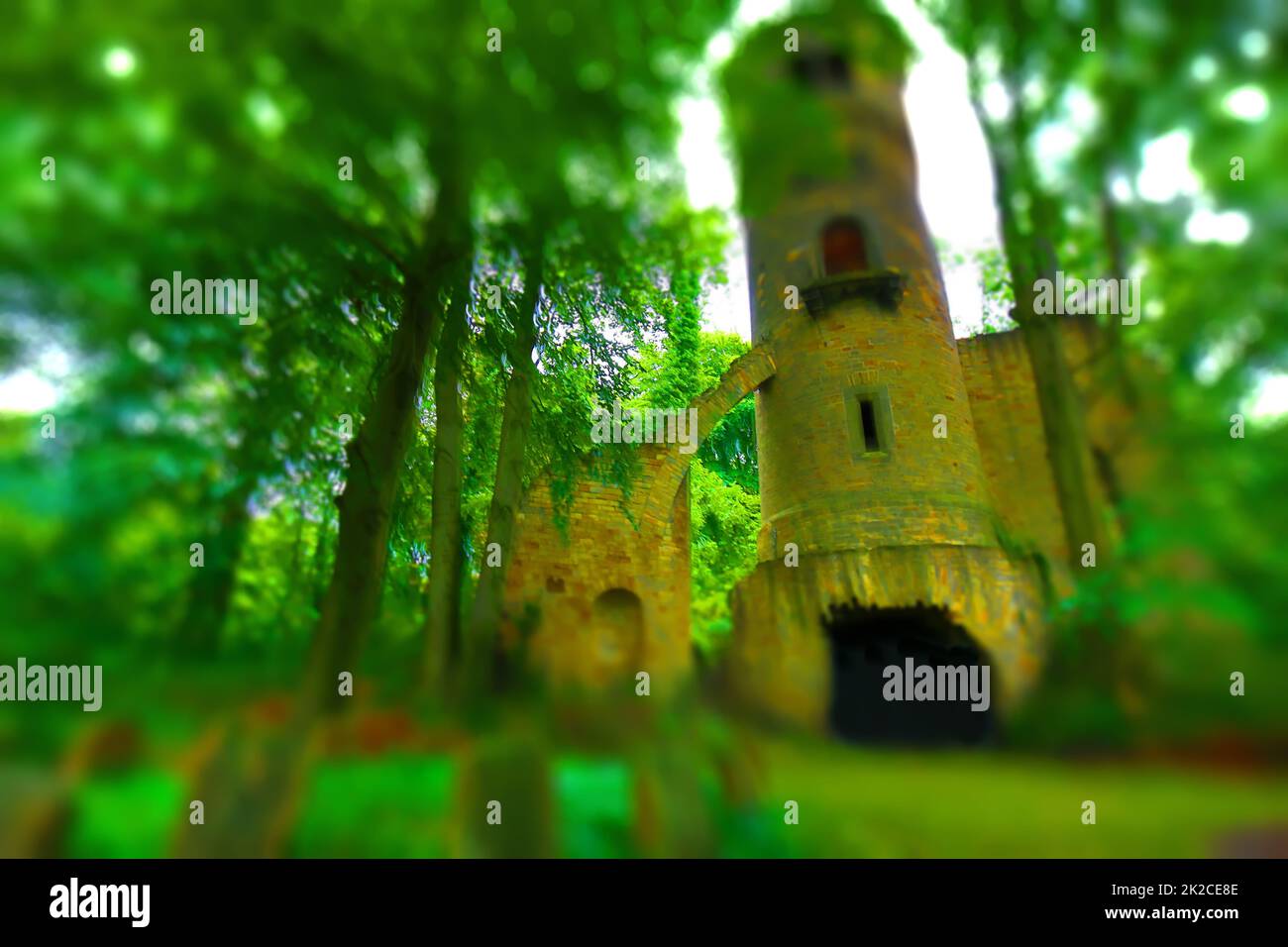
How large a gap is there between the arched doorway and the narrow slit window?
3961 millimetres

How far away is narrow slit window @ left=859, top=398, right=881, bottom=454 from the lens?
10.3m

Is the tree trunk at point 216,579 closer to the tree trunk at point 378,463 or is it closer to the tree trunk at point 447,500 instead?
the tree trunk at point 378,463

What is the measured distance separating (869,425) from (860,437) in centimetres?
29

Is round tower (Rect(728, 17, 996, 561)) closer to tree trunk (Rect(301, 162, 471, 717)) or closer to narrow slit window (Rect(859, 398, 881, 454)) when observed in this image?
narrow slit window (Rect(859, 398, 881, 454))

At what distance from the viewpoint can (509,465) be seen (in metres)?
8.19

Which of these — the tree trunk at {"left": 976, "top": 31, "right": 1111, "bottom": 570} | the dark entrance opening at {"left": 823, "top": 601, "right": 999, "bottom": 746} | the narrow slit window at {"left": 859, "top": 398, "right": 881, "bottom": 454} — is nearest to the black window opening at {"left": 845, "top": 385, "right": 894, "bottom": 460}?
the narrow slit window at {"left": 859, "top": 398, "right": 881, "bottom": 454}

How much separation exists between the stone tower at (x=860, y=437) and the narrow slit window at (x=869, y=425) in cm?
3

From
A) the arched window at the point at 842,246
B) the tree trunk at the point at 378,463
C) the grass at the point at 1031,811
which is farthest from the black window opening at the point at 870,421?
the grass at the point at 1031,811


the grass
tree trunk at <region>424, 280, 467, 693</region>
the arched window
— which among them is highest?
the arched window

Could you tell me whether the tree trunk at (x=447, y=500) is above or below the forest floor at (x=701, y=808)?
above

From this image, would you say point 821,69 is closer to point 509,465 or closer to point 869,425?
point 869,425

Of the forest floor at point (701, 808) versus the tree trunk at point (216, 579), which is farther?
the tree trunk at point (216, 579)

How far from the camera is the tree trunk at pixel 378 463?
4.66m
